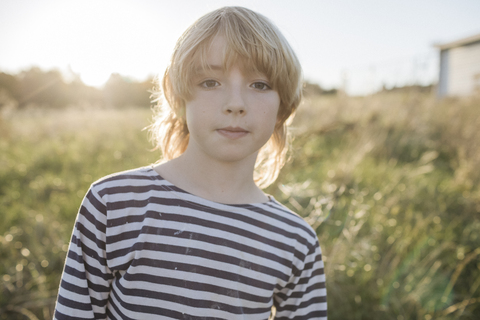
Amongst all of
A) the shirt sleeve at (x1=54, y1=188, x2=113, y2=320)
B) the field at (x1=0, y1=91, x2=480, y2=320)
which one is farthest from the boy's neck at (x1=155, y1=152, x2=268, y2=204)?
the field at (x1=0, y1=91, x2=480, y2=320)

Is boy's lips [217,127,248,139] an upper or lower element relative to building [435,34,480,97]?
lower

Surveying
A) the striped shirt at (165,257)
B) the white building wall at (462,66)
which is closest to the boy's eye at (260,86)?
the striped shirt at (165,257)

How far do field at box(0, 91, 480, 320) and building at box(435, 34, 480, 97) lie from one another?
32.1ft

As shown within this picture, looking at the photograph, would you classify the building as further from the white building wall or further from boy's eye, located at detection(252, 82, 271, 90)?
boy's eye, located at detection(252, 82, 271, 90)

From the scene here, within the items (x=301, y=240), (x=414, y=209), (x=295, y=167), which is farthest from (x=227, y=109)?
(x=414, y=209)

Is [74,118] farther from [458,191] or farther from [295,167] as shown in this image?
[458,191]

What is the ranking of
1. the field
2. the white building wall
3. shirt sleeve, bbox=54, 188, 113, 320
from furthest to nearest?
the white building wall
the field
shirt sleeve, bbox=54, 188, 113, 320

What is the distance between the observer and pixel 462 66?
15.0 metres

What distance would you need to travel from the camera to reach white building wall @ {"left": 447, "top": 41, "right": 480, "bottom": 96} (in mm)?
14331

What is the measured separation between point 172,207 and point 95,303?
407mm

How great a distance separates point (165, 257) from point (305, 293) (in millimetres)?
542

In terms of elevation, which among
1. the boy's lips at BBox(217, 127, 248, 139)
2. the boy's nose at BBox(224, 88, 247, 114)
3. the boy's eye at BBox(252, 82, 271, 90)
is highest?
the boy's eye at BBox(252, 82, 271, 90)

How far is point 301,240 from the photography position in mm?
1133

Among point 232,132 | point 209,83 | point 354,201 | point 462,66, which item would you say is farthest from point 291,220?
point 462,66
